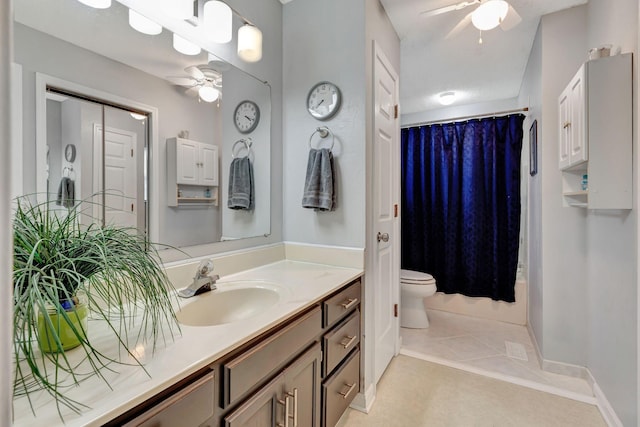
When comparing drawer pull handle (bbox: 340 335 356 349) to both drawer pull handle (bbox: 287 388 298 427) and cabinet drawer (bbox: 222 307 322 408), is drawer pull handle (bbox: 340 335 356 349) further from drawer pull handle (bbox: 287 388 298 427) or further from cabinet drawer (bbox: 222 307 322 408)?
drawer pull handle (bbox: 287 388 298 427)

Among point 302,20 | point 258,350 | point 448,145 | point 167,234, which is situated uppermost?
point 302,20

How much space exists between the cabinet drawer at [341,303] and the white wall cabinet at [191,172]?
0.76m

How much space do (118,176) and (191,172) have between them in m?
0.33

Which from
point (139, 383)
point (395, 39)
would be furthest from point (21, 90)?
point (395, 39)

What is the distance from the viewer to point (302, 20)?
1.79m

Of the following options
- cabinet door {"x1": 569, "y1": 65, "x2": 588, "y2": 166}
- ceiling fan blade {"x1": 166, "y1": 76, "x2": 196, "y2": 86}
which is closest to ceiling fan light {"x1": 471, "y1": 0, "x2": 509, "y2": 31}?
cabinet door {"x1": 569, "y1": 65, "x2": 588, "y2": 166}

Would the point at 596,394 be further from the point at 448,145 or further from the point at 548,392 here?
the point at 448,145

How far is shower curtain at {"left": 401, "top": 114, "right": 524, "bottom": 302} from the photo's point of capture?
114 inches

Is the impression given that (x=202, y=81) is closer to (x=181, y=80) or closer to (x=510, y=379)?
(x=181, y=80)

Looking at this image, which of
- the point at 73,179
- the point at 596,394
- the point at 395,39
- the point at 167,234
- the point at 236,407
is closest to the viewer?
the point at 236,407

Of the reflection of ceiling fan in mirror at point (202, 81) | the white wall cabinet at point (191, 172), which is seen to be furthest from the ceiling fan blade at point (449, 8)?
the white wall cabinet at point (191, 172)

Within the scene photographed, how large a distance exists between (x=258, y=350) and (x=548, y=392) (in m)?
1.94

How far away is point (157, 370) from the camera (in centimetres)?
63

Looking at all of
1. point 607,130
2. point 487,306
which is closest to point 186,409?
point 607,130
